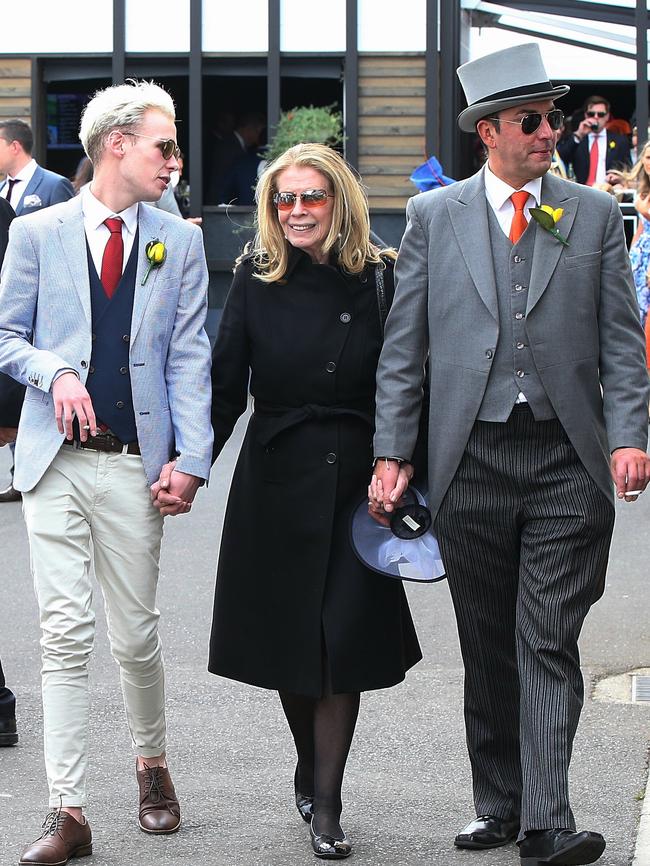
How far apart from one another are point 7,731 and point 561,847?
7.16 feet

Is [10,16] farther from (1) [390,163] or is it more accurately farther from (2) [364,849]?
(2) [364,849]

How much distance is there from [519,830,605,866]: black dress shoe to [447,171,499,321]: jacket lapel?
1.38 metres

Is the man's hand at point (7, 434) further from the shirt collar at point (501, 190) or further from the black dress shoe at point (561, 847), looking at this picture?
the black dress shoe at point (561, 847)

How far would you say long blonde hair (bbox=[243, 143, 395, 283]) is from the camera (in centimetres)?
464

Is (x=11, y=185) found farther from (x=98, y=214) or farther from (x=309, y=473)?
(x=309, y=473)

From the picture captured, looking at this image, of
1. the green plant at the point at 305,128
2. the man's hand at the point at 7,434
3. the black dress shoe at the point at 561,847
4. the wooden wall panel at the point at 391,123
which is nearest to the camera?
the black dress shoe at the point at 561,847

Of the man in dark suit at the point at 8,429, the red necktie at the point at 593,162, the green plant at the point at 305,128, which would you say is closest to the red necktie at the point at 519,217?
the man in dark suit at the point at 8,429

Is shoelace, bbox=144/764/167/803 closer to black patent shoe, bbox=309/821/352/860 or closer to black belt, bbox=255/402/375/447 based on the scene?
black patent shoe, bbox=309/821/352/860

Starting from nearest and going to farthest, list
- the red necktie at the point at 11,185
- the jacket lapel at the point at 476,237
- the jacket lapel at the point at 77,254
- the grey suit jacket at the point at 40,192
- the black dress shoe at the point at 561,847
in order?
the black dress shoe at the point at 561,847 → the jacket lapel at the point at 476,237 → the jacket lapel at the point at 77,254 → the grey suit jacket at the point at 40,192 → the red necktie at the point at 11,185

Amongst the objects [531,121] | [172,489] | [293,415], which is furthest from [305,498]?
[531,121]

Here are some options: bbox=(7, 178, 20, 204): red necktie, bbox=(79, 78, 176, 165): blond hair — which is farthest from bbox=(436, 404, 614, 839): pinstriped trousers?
bbox=(7, 178, 20, 204): red necktie

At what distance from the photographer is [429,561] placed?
4.61m

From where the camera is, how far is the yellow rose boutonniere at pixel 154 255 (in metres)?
4.61

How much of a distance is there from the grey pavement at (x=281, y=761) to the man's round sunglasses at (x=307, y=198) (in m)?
1.19
